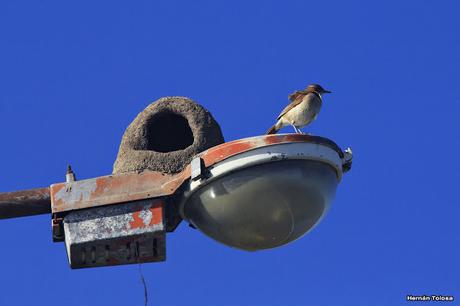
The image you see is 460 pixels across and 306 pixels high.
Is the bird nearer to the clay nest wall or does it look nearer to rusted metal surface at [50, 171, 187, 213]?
the clay nest wall

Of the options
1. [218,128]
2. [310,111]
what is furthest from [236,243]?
[310,111]

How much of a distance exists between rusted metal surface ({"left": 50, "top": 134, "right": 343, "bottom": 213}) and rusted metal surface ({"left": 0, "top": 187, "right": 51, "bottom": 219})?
0.19ft

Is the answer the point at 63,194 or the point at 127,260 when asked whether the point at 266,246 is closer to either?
the point at 127,260

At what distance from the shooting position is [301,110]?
10.7 m

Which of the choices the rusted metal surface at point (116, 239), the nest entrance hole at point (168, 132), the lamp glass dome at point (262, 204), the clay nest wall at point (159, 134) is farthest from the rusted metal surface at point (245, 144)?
the nest entrance hole at point (168, 132)

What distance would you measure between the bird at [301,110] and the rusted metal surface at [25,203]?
159 inches

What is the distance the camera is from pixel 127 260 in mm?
6793

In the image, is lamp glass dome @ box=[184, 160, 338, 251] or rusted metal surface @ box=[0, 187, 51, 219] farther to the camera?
lamp glass dome @ box=[184, 160, 338, 251]

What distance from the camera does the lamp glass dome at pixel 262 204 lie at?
266 inches

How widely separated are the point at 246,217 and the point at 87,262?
3.49 feet

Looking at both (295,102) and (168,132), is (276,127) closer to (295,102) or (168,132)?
(295,102)

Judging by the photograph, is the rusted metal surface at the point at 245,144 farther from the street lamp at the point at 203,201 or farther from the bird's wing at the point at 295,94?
the bird's wing at the point at 295,94

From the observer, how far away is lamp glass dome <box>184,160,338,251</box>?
6.76 metres

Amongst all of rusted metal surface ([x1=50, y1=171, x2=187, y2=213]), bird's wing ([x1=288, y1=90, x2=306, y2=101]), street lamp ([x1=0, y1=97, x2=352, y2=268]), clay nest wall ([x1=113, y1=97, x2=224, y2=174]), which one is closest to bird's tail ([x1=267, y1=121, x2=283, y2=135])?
bird's wing ([x1=288, y1=90, x2=306, y2=101])
